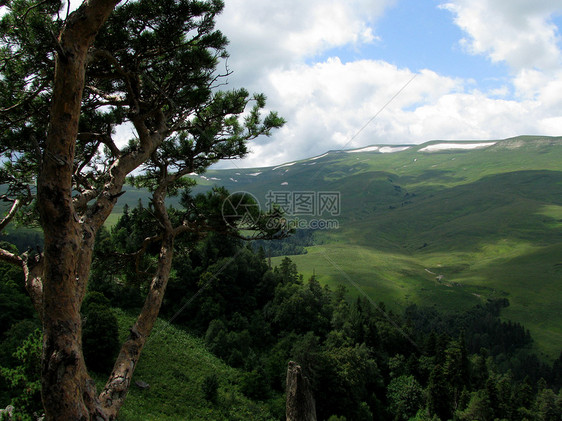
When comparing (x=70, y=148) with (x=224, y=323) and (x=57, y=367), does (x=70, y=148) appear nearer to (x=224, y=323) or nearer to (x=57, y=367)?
(x=57, y=367)

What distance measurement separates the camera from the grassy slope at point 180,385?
32969 millimetres

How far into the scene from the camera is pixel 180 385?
39219 millimetres

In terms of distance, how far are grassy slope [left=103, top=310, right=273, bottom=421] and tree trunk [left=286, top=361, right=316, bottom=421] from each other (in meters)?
26.8

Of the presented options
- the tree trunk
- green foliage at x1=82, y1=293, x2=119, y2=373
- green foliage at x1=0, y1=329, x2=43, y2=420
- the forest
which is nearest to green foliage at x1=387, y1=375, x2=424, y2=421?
the forest

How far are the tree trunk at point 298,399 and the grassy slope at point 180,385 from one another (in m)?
26.8

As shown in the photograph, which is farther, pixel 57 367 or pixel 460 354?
pixel 460 354

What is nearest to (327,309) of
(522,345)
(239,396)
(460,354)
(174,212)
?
(460,354)

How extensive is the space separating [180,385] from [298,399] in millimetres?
41106

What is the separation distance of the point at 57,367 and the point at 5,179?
6.50 m

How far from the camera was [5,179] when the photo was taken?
8.26 m

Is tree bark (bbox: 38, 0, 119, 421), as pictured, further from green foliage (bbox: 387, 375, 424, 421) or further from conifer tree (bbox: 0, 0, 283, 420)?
green foliage (bbox: 387, 375, 424, 421)

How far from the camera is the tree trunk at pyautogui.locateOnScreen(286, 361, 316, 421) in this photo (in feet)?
14.2

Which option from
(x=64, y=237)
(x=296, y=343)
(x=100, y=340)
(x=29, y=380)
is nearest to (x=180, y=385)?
(x=100, y=340)

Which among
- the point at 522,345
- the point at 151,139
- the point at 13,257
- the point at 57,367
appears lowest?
the point at 522,345
